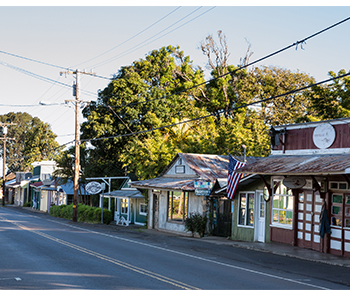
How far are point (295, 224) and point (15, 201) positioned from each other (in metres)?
68.5

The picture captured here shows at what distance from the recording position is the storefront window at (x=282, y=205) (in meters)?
20.0

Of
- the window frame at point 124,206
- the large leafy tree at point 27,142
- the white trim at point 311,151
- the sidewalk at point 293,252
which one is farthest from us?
the large leafy tree at point 27,142

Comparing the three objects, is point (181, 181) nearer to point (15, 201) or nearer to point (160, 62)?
point (160, 62)

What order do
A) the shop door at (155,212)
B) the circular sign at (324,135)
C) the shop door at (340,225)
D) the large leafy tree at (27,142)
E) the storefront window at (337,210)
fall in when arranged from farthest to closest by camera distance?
the large leafy tree at (27,142), the shop door at (155,212), the circular sign at (324,135), the storefront window at (337,210), the shop door at (340,225)

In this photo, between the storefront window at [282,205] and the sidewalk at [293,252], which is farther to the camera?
the storefront window at [282,205]

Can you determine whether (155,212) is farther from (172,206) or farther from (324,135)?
(324,135)

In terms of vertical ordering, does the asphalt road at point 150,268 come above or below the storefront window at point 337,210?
below

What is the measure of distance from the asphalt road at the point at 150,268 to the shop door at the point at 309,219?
90.3 inches

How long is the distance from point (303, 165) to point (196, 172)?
10795 millimetres

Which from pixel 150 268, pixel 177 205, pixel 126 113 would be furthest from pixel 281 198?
pixel 126 113

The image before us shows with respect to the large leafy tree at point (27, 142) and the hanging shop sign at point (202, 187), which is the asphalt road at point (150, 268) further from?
the large leafy tree at point (27, 142)

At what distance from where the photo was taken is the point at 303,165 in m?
17.2

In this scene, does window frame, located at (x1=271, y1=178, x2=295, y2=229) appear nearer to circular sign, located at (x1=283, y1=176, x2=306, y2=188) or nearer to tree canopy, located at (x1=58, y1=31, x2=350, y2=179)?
Answer: circular sign, located at (x1=283, y1=176, x2=306, y2=188)

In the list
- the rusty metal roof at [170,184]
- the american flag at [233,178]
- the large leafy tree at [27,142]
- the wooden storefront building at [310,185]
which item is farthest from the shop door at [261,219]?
the large leafy tree at [27,142]
